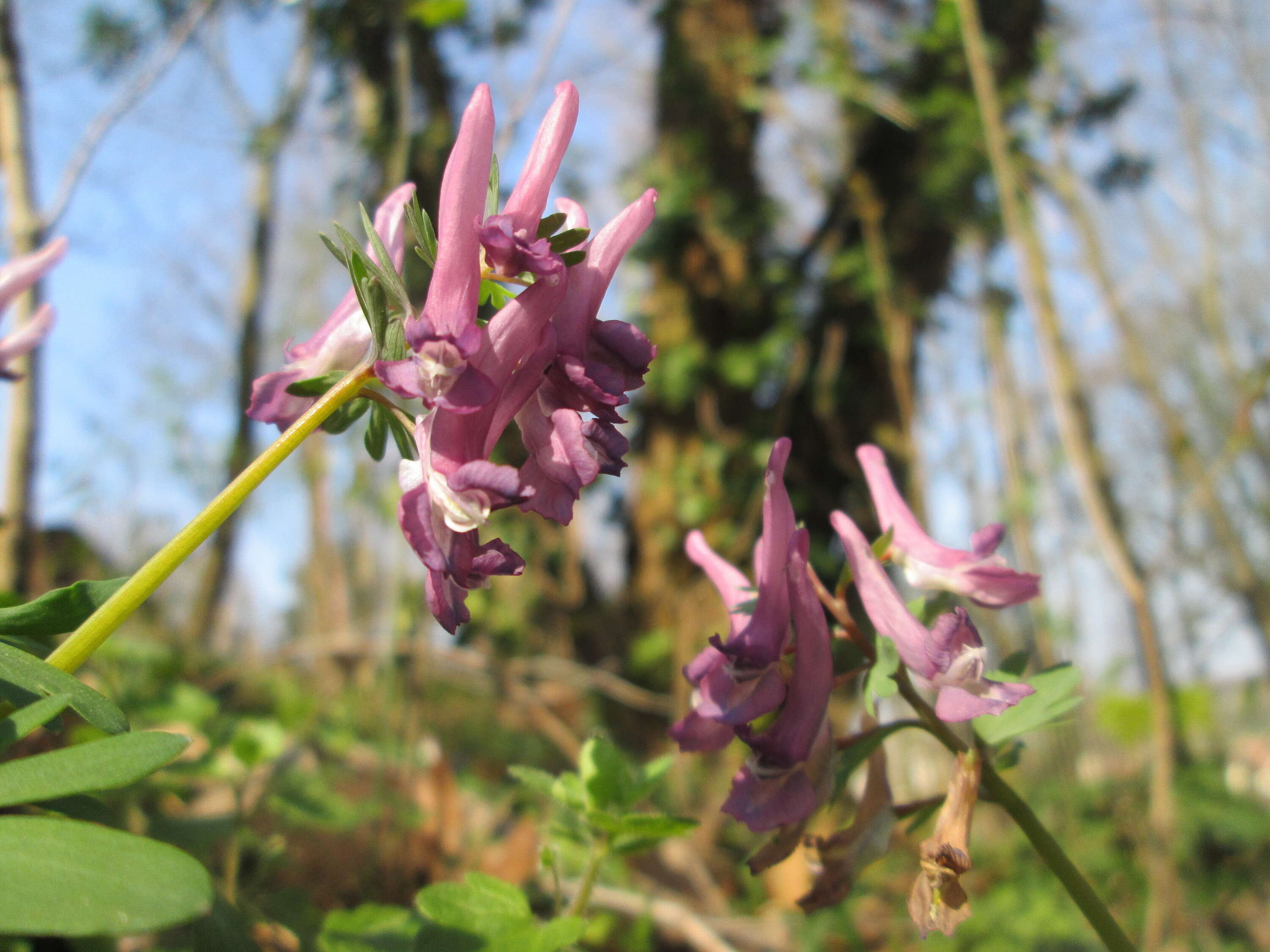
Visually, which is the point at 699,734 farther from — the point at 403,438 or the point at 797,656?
the point at 403,438

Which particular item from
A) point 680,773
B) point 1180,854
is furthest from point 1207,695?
point 680,773

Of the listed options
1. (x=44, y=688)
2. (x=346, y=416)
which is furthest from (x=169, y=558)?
(x=346, y=416)

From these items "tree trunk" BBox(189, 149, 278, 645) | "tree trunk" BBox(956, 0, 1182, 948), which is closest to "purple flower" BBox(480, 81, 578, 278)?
"tree trunk" BBox(956, 0, 1182, 948)

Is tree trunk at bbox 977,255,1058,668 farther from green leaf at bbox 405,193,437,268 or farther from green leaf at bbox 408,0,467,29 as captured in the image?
green leaf at bbox 408,0,467,29

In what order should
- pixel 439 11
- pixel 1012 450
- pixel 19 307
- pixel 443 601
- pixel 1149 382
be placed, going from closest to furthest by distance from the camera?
pixel 443 601 → pixel 19 307 → pixel 439 11 → pixel 1149 382 → pixel 1012 450

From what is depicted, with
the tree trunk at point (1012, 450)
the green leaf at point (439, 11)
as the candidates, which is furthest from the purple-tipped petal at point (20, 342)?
the tree trunk at point (1012, 450)

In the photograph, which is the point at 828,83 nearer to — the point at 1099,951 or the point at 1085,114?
the point at 1085,114
